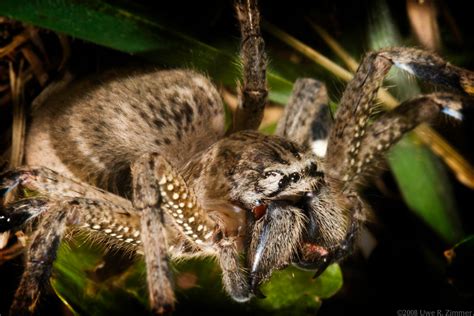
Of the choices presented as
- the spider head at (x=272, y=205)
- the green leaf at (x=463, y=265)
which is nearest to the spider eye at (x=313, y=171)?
the spider head at (x=272, y=205)

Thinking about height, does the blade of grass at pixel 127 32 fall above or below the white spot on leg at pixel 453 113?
below

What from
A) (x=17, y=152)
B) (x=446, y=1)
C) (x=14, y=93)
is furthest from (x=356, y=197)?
(x=14, y=93)

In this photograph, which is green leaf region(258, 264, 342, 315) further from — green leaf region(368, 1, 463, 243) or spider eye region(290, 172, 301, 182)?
green leaf region(368, 1, 463, 243)

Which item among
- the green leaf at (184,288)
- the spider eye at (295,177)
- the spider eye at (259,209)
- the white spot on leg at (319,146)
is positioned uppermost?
the spider eye at (295,177)

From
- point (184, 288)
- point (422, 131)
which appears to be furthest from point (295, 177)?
point (422, 131)

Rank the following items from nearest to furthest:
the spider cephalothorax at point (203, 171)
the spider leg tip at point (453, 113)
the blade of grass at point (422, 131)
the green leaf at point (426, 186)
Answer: the spider cephalothorax at point (203, 171) → the spider leg tip at point (453, 113) → the green leaf at point (426, 186) → the blade of grass at point (422, 131)

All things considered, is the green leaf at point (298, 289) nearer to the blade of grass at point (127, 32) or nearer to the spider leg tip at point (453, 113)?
the spider leg tip at point (453, 113)

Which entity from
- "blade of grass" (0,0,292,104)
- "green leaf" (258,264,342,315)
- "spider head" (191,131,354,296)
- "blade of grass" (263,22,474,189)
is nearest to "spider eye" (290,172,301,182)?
"spider head" (191,131,354,296)

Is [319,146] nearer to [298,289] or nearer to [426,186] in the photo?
[426,186]
